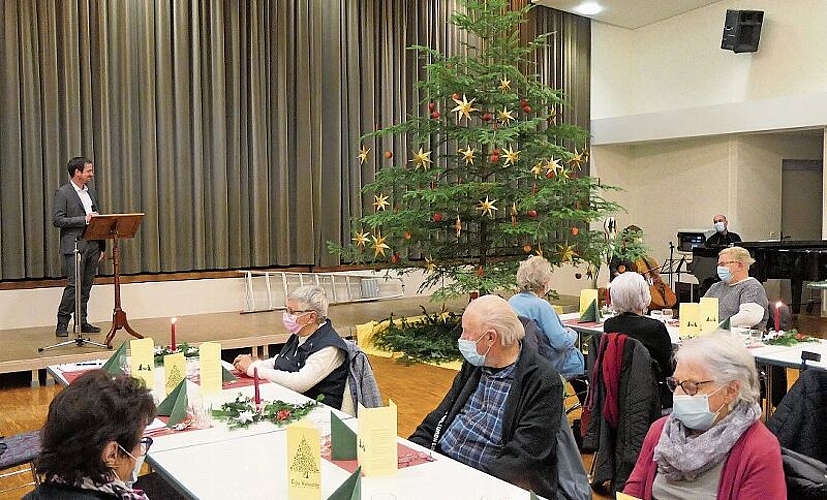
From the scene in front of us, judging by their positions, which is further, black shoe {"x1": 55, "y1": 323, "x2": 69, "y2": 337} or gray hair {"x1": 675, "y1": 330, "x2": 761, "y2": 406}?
black shoe {"x1": 55, "y1": 323, "x2": 69, "y2": 337}

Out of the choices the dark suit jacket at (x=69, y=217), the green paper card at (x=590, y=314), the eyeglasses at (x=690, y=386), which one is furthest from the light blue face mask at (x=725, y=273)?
the dark suit jacket at (x=69, y=217)

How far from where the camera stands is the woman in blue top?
4820 millimetres

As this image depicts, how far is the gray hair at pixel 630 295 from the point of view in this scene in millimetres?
4305

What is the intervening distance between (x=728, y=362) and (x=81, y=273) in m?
6.32

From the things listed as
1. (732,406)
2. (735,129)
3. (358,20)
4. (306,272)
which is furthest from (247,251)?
(732,406)

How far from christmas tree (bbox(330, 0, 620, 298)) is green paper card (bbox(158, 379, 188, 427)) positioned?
4.81 metres

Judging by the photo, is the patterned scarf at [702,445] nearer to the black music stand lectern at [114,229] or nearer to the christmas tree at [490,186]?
the christmas tree at [490,186]

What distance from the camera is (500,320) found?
3027 mm

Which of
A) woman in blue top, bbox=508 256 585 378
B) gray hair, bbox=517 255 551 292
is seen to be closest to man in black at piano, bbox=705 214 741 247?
woman in blue top, bbox=508 256 585 378

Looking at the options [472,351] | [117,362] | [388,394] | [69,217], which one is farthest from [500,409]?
[69,217]

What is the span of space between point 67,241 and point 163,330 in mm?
1433

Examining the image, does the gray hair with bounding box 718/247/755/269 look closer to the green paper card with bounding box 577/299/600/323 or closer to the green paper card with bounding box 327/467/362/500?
the green paper card with bounding box 577/299/600/323

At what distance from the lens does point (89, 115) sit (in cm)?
858

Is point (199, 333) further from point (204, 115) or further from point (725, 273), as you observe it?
point (725, 273)
